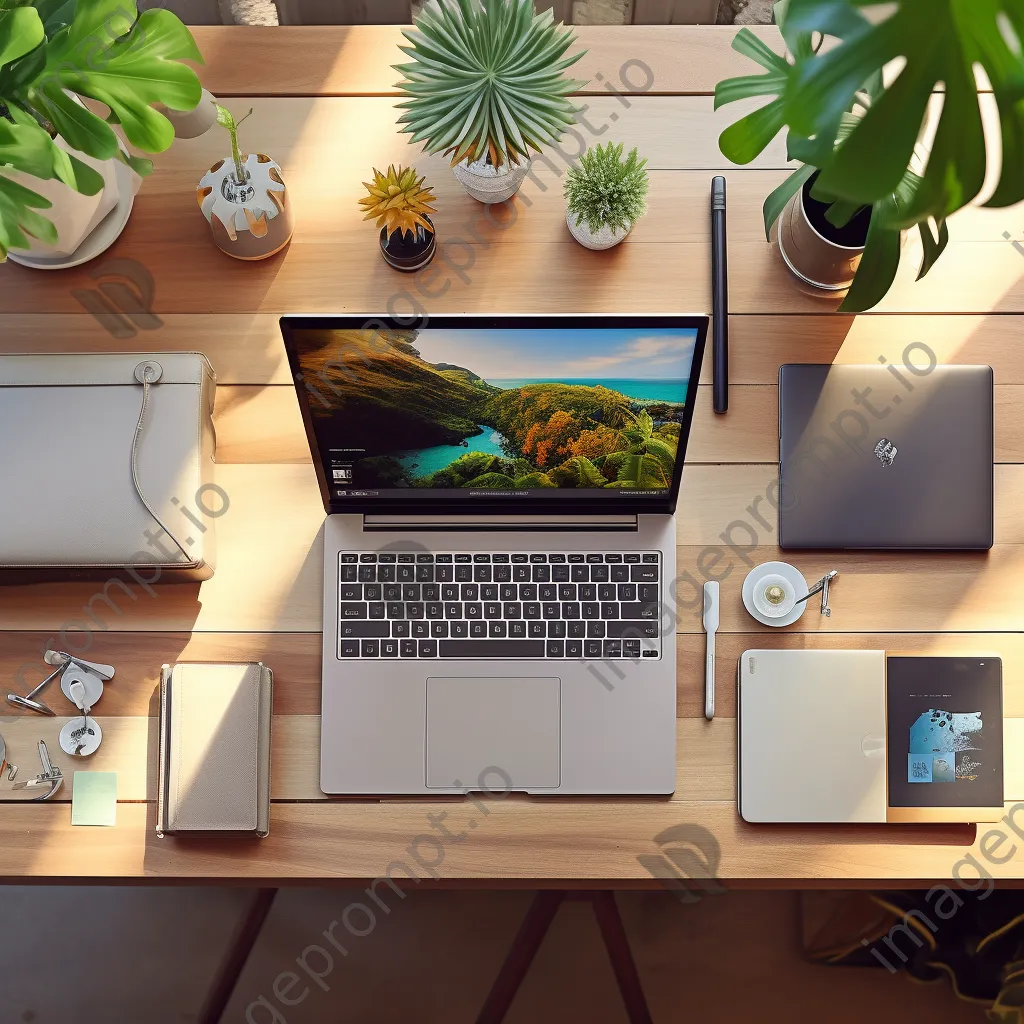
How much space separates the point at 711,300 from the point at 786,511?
27 centimetres

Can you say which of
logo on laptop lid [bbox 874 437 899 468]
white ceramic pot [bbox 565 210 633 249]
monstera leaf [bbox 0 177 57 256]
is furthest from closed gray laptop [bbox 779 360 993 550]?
monstera leaf [bbox 0 177 57 256]

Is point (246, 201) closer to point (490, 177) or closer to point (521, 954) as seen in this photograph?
point (490, 177)

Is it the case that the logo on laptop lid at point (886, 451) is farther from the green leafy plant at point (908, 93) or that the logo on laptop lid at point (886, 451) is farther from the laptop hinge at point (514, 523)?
the green leafy plant at point (908, 93)

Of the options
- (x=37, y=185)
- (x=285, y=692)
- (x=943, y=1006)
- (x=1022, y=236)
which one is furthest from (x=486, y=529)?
(x=943, y=1006)

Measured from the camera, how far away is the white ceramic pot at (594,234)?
3.50ft

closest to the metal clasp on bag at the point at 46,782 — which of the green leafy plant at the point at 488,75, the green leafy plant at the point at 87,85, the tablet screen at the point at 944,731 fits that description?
the green leafy plant at the point at 87,85

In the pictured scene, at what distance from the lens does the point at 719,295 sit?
1090 mm

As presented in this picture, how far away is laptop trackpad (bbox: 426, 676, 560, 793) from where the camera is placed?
1021mm

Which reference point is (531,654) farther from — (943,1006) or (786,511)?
(943,1006)

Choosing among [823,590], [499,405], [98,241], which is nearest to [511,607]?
[499,405]

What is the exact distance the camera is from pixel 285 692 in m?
1.05

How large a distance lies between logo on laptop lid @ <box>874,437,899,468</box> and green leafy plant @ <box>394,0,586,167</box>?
1.65ft

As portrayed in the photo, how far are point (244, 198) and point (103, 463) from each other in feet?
1.11

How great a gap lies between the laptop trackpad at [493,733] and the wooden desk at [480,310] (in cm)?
3
